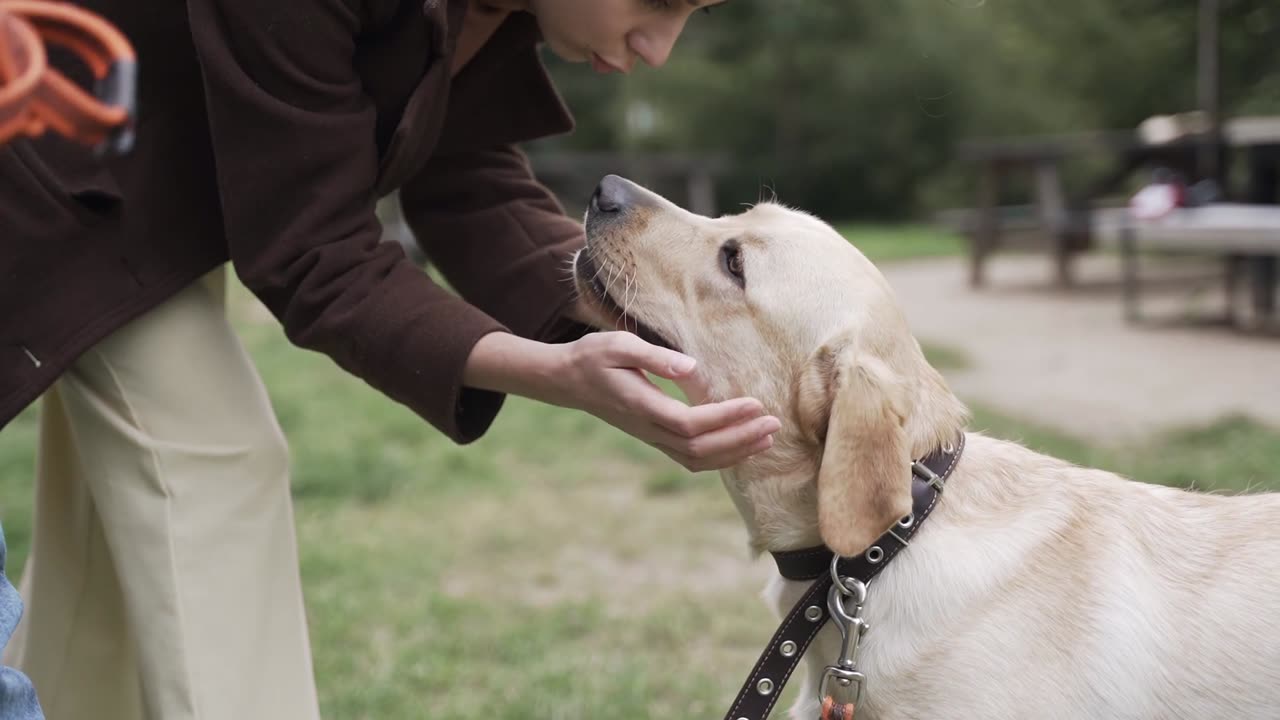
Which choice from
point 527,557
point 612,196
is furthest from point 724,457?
point 527,557

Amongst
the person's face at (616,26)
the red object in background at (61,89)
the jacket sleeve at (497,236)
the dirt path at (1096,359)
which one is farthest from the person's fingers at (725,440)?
the dirt path at (1096,359)

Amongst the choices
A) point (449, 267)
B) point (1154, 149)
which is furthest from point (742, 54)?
point (449, 267)

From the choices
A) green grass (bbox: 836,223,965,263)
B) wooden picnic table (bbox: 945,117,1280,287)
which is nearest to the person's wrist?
wooden picnic table (bbox: 945,117,1280,287)

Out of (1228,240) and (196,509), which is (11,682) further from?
(1228,240)

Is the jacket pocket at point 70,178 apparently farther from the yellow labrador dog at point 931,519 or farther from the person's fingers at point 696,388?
the person's fingers at point 696,388

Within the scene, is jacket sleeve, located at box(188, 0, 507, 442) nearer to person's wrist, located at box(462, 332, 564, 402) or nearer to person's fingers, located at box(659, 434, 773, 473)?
person's wrist, located at box(462, 332, 564, 402)

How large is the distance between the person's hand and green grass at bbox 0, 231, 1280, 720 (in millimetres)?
1629

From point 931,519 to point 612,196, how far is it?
3.36 feet

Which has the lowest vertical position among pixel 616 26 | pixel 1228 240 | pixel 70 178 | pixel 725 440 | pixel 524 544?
pixel 1228 240

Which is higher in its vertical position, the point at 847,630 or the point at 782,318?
the point at 782,318

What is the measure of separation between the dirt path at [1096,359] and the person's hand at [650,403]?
4673 millimetres

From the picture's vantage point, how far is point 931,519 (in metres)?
2.45

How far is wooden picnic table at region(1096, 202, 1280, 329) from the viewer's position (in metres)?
8.42

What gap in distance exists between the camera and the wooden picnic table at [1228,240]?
8422 mm
